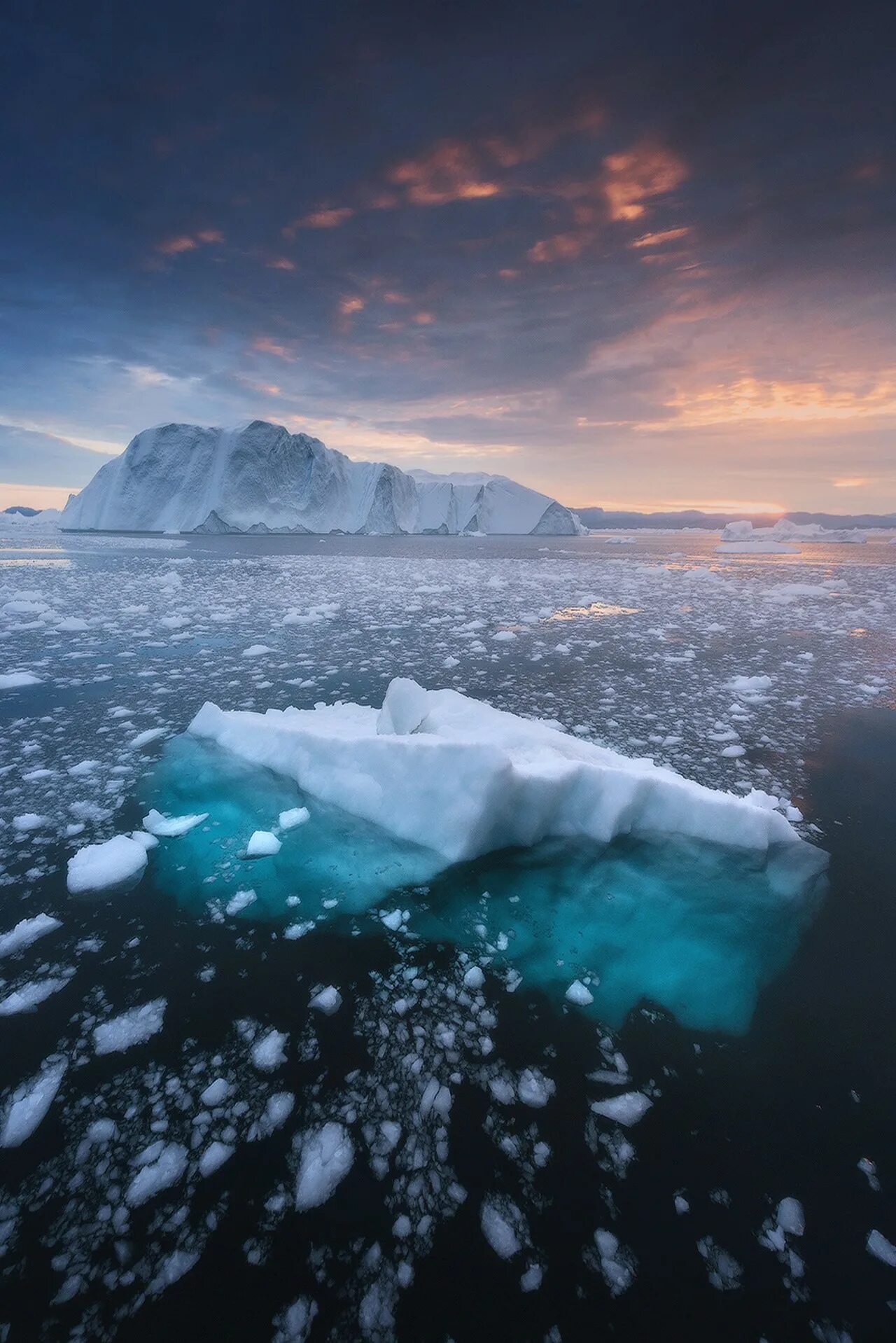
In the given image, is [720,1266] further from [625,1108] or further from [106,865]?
[106,865]

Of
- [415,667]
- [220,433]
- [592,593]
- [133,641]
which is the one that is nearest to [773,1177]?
[415,667]

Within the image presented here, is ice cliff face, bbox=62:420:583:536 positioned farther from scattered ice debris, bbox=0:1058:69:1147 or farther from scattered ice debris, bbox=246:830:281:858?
scattered ice debris, bbox=0:1058:69:1147

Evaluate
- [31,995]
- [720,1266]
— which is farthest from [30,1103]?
[720,1266]

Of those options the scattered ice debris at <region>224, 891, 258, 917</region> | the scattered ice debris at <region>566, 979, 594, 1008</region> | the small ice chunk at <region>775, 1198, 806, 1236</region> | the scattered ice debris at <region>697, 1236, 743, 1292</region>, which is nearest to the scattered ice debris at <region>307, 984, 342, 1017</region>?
the scattered ice debris at <region>224, 891, 258, 917</region>

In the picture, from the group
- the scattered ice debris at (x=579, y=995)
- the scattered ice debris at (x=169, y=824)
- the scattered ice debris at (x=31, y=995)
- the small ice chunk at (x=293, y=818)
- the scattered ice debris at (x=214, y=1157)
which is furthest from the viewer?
the small ice chunk at (x=293, y=818)

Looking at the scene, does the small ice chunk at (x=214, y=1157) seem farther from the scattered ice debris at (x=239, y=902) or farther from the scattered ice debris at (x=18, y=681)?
the scattered ice debris at (x=18, y=681)

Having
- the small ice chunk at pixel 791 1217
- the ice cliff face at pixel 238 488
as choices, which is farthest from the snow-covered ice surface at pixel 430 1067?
the ice cliff face at pixel 238 488

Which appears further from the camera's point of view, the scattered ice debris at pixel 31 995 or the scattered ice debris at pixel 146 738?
the scattered ice debris at pixel 146 738

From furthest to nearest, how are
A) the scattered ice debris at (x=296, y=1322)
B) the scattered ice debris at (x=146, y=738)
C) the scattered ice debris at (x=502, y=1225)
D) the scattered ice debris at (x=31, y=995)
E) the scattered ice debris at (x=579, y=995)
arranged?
the scattered ice debris at (x=146, y=738) → the scattered ice debris at (x=579, y=995) → the scattered ice debris at (x=31, y=995) → the scattered ice debris at (x=502, y=1225) → the scattered ice debris at (x=296, y=1322)
